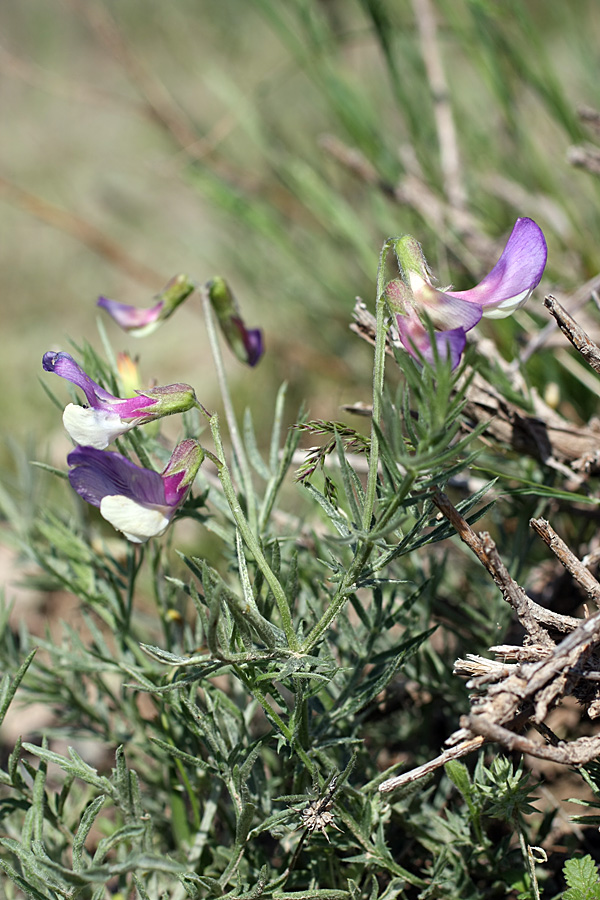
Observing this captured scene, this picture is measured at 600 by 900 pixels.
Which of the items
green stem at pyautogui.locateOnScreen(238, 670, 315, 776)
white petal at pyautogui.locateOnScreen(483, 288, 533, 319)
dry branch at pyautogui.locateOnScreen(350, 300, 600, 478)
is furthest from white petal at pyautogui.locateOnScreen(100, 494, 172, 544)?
dry branch at pyautogui.locateOnScreen(350, 300, 600, 478)

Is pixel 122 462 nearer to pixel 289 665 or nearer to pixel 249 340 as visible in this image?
pixel 289 665

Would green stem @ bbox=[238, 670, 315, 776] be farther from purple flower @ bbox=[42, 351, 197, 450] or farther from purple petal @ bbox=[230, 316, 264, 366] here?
purple petal @ bbox=[230, 316, 264, 366]

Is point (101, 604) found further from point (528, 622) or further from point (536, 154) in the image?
point (536, 154)

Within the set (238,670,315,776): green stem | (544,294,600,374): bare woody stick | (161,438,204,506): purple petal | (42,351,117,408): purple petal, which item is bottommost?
(238,670,315,776): green stem

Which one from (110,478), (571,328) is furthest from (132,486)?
(571,328)

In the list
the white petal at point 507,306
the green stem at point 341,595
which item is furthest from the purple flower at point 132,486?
the white petal at point 507,306

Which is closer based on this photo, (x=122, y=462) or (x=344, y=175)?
(x=122, y=462)

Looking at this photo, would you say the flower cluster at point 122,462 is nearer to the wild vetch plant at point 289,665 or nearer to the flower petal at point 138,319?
the wild vetch plant at point 289,665
